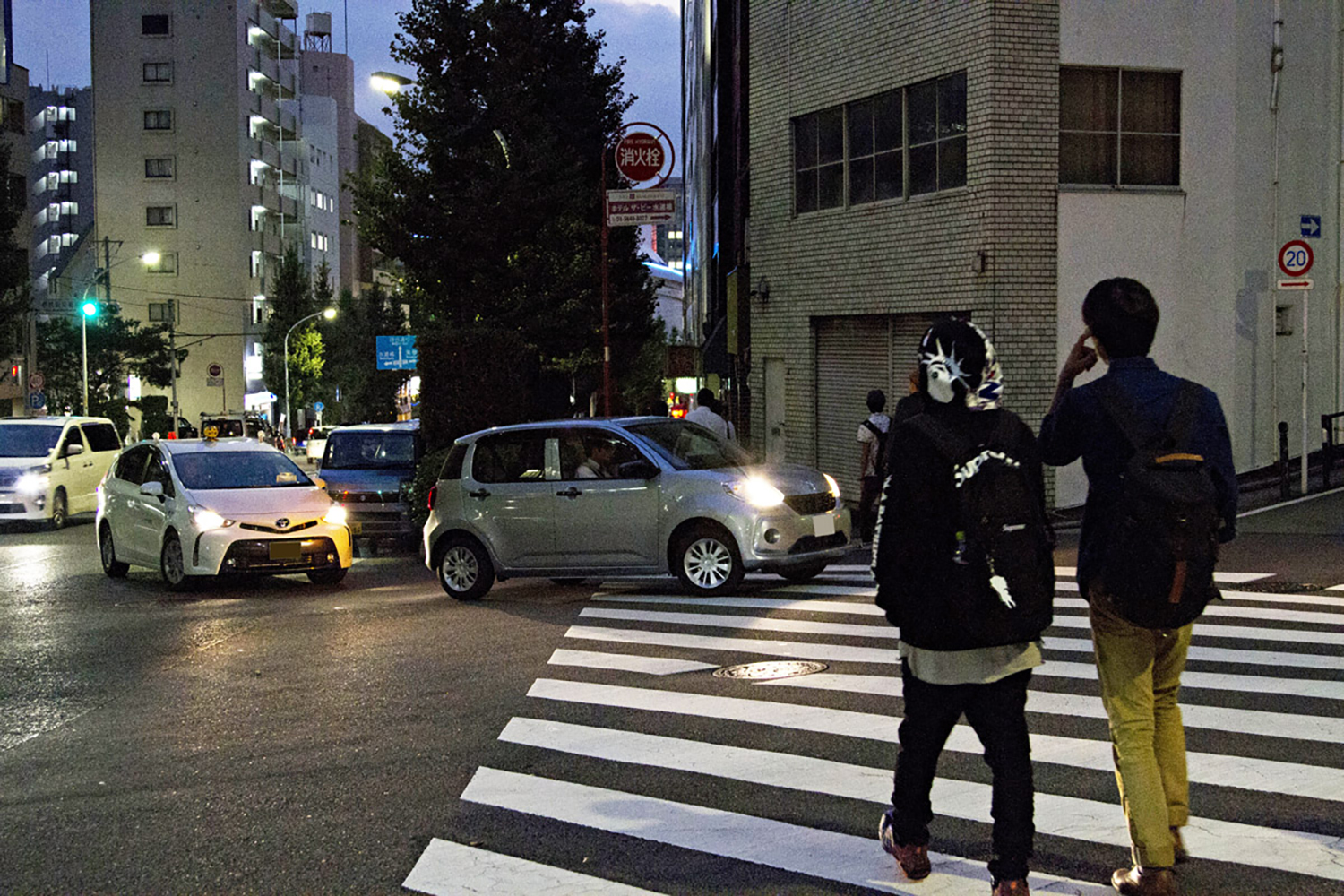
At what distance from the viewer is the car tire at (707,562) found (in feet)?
41.7

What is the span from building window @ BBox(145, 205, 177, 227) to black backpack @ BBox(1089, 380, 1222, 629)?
86205 millimetres

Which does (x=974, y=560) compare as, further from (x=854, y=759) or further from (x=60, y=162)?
(x=60, y=162)

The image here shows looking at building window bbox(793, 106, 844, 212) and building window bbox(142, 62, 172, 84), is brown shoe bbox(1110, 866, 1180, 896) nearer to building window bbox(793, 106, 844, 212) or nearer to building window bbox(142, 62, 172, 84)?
building window bbox(793, 106, 844, 212)

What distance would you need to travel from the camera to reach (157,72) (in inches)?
3263

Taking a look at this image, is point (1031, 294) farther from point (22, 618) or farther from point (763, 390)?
point (22, 618)

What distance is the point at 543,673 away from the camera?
915 cm

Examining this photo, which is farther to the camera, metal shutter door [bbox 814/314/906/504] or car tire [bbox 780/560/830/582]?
metal shutter door [bbox 814/314/906/504]

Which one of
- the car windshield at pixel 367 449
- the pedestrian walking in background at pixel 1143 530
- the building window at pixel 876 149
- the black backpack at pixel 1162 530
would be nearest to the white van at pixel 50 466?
the car windshield at pixel 367 449

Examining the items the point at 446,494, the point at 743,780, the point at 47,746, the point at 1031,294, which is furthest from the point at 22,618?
the point at 1031,294

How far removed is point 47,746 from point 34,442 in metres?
19.8

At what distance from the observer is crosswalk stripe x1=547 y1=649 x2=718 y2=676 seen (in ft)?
30.2

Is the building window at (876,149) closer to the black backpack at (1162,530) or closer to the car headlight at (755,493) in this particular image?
the car headlight at (755,493)

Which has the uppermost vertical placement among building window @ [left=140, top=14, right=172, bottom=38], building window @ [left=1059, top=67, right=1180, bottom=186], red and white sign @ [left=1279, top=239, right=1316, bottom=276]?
building window @ [left=140, top=14, right=172, bottom=38]

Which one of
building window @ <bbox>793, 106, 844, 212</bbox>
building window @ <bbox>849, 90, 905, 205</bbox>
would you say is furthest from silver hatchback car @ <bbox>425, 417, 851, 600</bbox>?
building window @ <bbox>793, 106, 844, 212</bbox>
